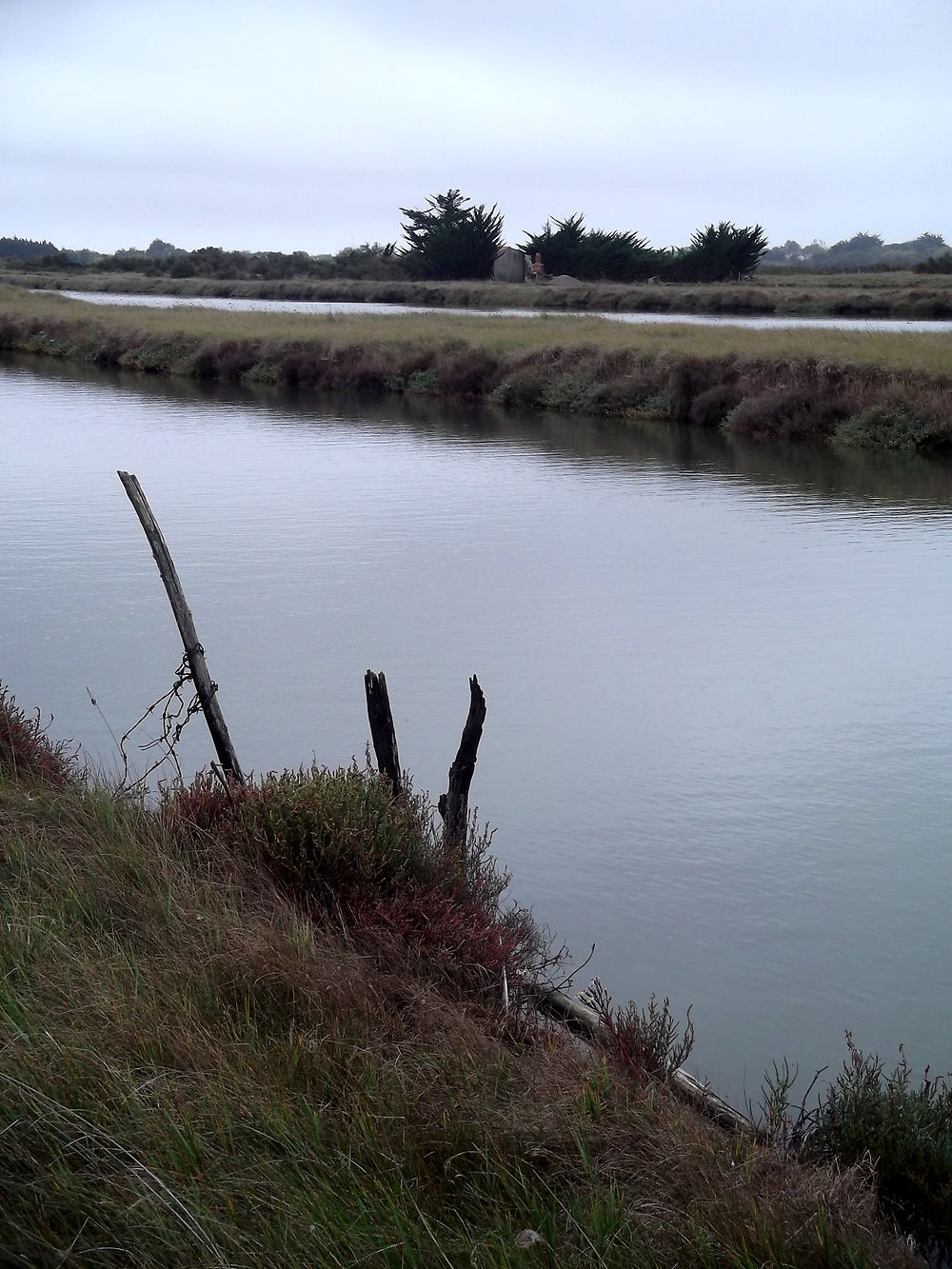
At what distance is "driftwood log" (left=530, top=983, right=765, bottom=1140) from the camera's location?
4.05 m

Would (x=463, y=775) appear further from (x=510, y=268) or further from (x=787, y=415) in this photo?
(x=510, y=268)

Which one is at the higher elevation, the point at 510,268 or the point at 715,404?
the point at 510,268

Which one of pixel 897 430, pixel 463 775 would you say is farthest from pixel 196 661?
pixel 897 430

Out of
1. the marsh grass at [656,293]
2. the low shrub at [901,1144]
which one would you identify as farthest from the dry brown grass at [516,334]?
the low shrub at [901,1144]

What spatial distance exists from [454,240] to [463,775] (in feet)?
237

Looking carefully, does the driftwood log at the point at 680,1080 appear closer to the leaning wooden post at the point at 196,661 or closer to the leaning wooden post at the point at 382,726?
the leaning wooden post at the point at 382,726

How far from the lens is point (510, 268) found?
246ft

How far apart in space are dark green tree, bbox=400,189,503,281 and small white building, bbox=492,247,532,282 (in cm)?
40

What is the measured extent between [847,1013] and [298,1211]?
3.11 meters

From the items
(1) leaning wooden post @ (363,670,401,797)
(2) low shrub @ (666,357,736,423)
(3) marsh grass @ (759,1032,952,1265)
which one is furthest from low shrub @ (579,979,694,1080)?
(2) low shrub @ (666,357,736,423)

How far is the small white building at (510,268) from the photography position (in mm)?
74812

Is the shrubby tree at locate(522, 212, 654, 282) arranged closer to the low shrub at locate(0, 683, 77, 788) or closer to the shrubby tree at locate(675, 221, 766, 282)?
the shrubby tree at locate(675, 221, 766, 282)

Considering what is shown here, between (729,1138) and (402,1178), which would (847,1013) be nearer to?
(729,1138)

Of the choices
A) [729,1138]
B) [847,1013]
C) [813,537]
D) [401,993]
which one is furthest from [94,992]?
[813,537]
